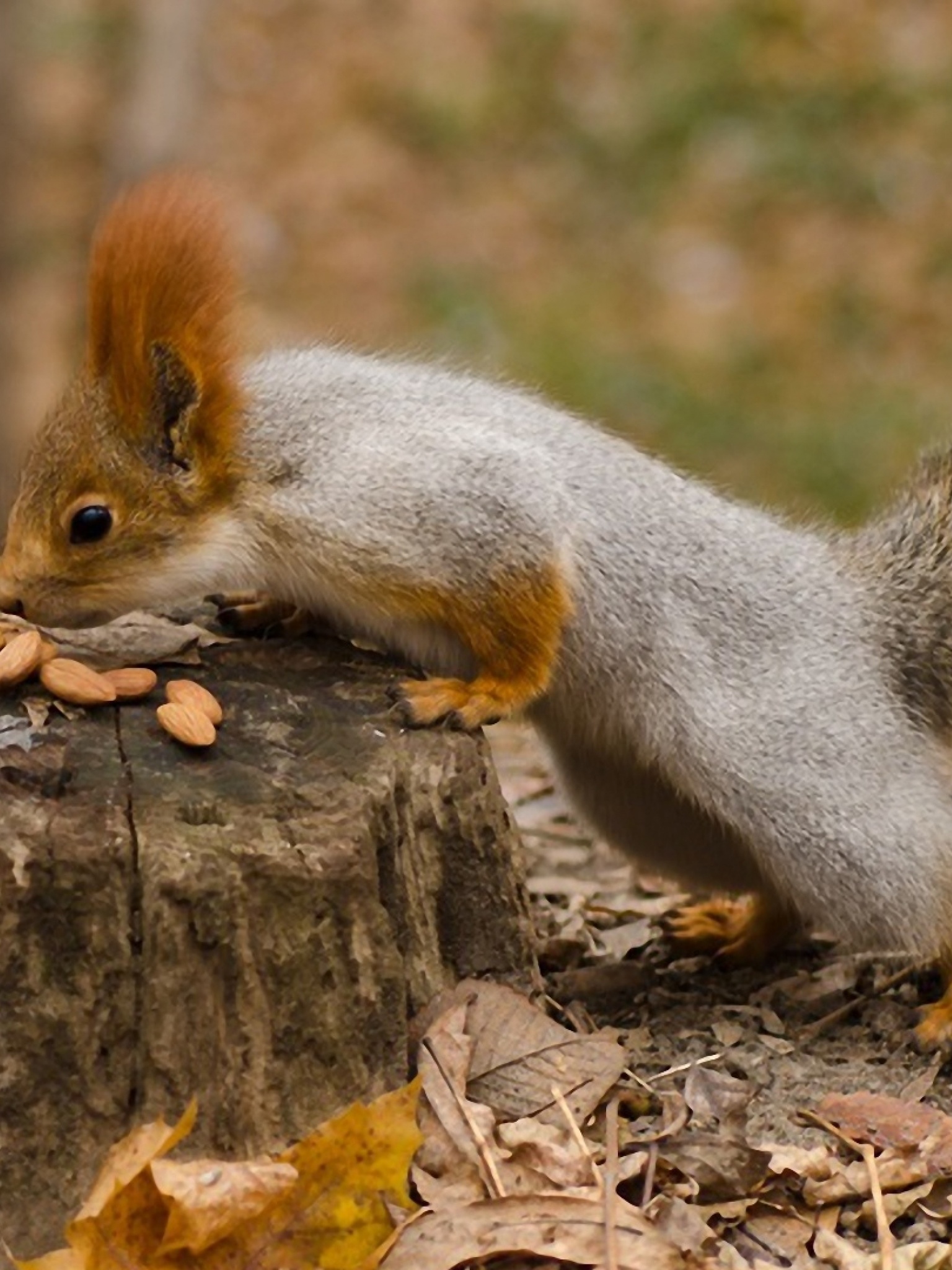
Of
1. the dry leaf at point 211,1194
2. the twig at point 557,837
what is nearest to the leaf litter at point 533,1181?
the dry leaf at point 211,1194

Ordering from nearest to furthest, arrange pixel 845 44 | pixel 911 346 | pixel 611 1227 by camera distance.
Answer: pixel 611 1227 < pixel 911 346 < pixel 845 44

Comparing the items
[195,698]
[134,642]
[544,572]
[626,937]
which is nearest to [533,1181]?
[195,698]

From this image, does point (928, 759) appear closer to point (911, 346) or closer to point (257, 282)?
point (911, 346)

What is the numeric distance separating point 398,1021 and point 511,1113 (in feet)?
0.77

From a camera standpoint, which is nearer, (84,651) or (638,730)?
(84,651)

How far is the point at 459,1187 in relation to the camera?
2.68 metres

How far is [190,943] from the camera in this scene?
8.63ft

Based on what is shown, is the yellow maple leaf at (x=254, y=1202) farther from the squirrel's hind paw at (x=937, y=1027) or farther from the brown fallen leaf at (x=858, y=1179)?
the squirrel's hind paw at (x=937, y=1027)

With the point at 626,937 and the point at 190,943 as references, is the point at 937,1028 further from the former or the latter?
the point at 190,943

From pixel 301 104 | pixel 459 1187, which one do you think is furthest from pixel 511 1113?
pixel 301 104

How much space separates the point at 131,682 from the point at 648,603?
0.85 meters

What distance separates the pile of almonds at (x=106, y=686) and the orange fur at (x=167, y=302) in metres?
0.36

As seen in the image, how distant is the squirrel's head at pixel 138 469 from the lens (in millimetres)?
3059

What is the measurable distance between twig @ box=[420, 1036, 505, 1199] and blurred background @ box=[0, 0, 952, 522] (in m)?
4.45
